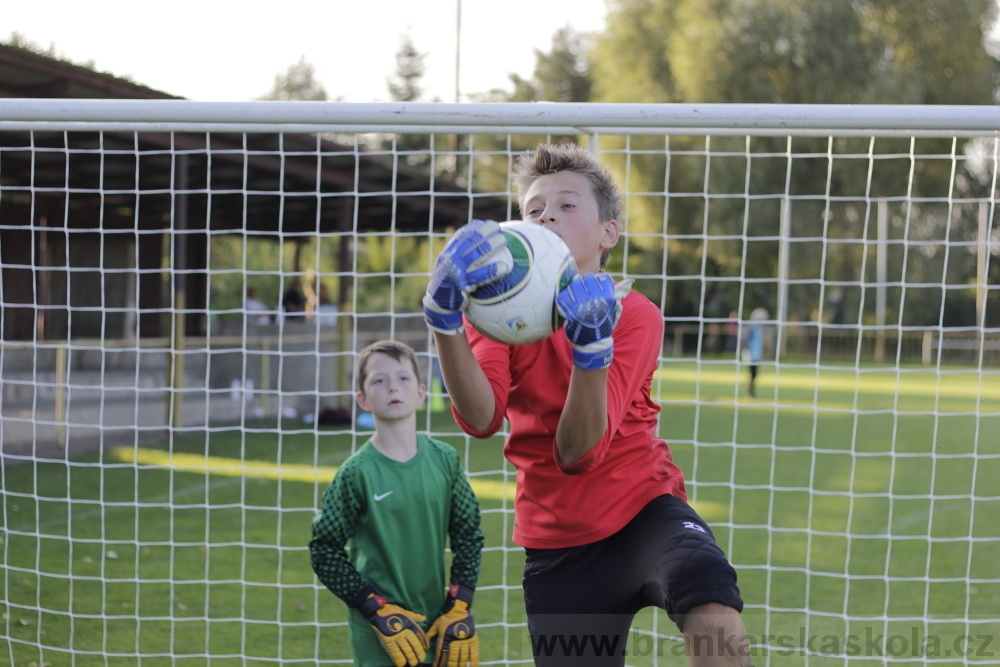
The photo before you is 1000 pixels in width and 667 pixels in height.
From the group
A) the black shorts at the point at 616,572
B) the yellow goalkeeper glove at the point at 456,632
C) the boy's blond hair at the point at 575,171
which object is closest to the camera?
the black shorts at the point at 616,572

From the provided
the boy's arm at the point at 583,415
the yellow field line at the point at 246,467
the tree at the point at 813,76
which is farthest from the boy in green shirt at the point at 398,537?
the tree at the point at 813,76

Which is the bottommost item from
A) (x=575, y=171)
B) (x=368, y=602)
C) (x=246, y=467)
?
(x=246, y=467)

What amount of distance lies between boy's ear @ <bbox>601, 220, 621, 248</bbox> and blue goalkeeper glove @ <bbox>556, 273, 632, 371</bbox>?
575 millimetres

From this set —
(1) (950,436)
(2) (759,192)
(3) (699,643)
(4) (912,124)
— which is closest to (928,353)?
(2) (759,192)

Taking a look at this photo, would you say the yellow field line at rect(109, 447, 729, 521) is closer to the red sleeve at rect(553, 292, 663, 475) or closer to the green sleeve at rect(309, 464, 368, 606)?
the green sleeve at rect(309, 464, 368, 606)

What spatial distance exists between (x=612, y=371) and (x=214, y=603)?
136 inches

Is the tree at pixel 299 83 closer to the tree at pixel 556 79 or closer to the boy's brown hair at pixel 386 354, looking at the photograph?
the tree at pixel 556 79

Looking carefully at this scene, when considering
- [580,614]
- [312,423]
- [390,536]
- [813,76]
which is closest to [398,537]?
[390,536]

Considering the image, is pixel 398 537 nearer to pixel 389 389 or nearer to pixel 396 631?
pixel 396 631

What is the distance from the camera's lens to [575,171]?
8.38 ft

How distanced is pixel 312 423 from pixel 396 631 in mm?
9851

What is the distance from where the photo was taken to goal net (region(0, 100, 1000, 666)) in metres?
4.00

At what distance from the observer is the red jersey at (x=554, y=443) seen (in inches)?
→ 96.0

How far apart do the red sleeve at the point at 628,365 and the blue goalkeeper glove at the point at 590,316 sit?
260 mm
